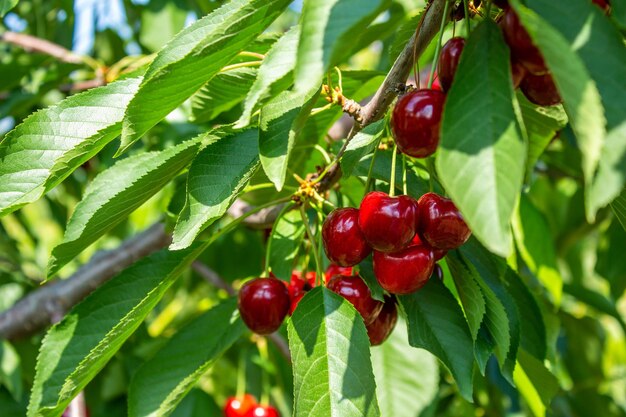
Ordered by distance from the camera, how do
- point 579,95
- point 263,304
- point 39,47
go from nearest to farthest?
point 579,95, point 263,304, point 39,47

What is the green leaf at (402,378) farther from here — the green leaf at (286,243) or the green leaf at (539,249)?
the green leaf at (539,249)

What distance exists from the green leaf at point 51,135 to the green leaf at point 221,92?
0.21 metres

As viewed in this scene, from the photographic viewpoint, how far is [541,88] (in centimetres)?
93

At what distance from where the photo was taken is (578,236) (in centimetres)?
269

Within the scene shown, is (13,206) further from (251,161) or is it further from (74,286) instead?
(74,286)

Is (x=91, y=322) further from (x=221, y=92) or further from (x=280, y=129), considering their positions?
(x=280, y=129)

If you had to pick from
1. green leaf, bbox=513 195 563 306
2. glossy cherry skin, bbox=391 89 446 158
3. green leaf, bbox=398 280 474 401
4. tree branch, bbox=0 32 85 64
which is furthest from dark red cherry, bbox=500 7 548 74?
tree branch, bbox=0 32 85 64

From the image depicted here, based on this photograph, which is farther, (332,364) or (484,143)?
(332,364)

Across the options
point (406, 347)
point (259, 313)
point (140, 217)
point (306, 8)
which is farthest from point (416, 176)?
point (140, 217)

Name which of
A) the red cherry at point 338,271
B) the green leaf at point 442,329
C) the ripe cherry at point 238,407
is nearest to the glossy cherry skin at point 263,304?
the red cherry at point 338,271

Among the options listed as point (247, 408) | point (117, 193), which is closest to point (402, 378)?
point (247, 408)

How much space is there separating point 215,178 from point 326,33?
1.29 feet

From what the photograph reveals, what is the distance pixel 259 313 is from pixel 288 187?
254 mm

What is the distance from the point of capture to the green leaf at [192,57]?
945 millimetres
